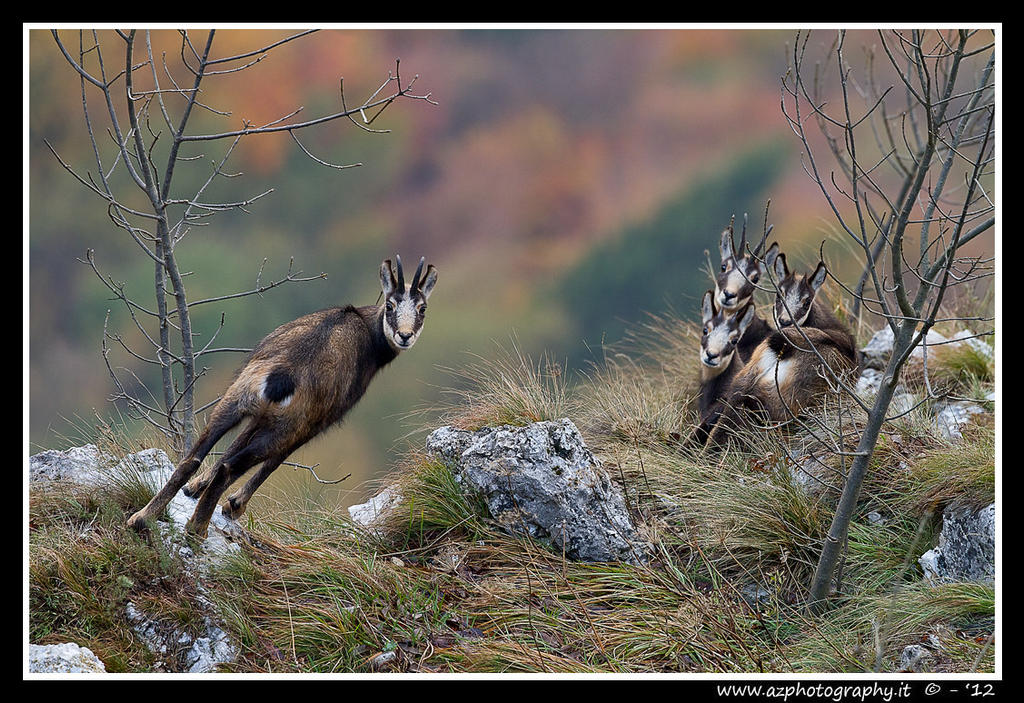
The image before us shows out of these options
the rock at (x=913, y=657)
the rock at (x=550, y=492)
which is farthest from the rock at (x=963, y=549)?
the rock at (x=550, y=492)

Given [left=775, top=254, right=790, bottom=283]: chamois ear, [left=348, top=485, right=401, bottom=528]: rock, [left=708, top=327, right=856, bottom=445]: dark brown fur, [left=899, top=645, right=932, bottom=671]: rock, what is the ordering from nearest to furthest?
[left=899, top=645, right=932, bottom=671]: rock
[left=348, top=485, right=401, bottom=528]: rock
[left=708, top=327, right=856, bottom=445]: dark brown fur
[left=775, top=254, right=790, bottom=283]: chamois ear

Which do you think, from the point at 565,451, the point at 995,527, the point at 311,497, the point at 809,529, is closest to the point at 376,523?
the point at 311,497

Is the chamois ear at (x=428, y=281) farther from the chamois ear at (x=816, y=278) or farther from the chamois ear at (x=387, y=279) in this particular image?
the chamois ear at (x=816, y=278)

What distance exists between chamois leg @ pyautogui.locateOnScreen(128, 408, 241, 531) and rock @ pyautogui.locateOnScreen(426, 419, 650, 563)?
153 centimetres

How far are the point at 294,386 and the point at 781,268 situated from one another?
14.2 feet

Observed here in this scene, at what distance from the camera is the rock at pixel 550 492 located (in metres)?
5.54

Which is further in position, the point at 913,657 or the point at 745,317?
the point at 745,317

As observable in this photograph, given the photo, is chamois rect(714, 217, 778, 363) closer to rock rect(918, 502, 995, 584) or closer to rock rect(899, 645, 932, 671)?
rock rect(918, 502, 995, 584)

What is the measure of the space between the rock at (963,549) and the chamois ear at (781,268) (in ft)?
7.49

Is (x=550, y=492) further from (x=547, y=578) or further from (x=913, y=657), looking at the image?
(x=913, y=657)

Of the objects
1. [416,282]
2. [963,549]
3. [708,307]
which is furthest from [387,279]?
[963,549]

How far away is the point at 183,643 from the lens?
476cm

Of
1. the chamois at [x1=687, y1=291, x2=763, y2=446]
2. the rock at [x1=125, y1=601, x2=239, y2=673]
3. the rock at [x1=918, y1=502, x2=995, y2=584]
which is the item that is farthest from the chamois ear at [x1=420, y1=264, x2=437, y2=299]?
the rock at [x1=918, y1=502, x2=995, y2=584]

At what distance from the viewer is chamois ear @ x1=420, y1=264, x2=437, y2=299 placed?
529 centimetres
